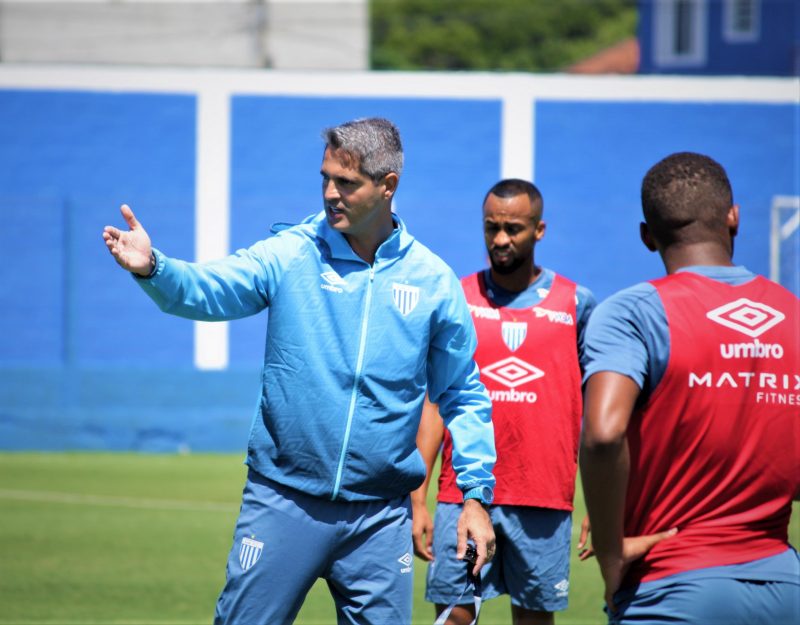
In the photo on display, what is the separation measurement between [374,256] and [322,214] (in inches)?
10.4

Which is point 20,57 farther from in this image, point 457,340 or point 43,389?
point 457,340

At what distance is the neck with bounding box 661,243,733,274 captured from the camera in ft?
11.3

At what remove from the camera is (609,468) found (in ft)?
10.6

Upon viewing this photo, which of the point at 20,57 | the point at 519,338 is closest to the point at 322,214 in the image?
the point at 519,338

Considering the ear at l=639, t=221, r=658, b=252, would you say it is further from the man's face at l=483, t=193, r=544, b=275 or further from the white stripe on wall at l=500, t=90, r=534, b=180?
the white stripe on wall at l=500, t=90, r=534, b=180

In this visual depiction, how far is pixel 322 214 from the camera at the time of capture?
436cm

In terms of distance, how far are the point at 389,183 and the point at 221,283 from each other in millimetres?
733

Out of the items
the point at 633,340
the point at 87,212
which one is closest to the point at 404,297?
the point at 633,340

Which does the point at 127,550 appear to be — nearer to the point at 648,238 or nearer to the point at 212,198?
the point at 648,238

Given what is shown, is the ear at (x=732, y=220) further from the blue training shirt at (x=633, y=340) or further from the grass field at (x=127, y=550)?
the grass field at (x=127, y=550)

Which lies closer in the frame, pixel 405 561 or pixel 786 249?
pixel 405 561

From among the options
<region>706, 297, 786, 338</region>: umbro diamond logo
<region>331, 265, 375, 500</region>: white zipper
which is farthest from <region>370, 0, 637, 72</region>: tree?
<region>706, 297, 786, 338</region>: umbro diamond logo

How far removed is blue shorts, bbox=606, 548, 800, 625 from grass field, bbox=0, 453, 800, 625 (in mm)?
3863

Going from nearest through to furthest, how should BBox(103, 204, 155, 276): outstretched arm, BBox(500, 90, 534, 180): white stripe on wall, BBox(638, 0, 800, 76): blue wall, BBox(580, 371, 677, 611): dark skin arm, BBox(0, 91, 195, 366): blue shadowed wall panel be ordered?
BBox(580, 371, 677, 611): dark skin arm
BBox(103, 204, 155, 276): outstretched arm
BBox(0, 91, 195, 366): blue shadowed wall panel
BBox(500, 90, 534, 180): white stripe on wall
BBox(638, 0, 800, 76): blue wall
